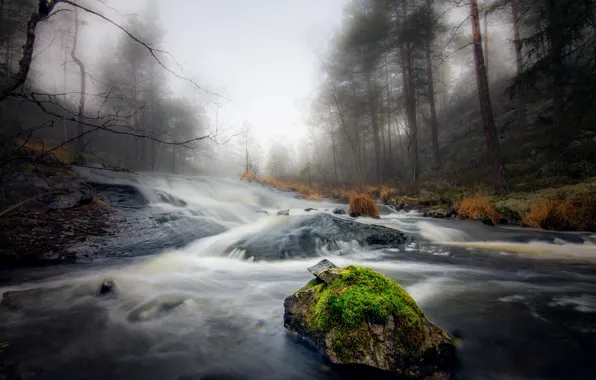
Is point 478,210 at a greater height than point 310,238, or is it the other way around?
point 478,210

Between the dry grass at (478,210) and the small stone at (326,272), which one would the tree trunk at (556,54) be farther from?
the small stone at (326,272)

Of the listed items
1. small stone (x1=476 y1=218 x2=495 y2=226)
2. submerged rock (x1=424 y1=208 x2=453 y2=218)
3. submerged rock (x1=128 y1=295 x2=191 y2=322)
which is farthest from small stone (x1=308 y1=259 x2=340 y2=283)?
submerged rock (x1=424 y1=208 x2=453 y2=218)

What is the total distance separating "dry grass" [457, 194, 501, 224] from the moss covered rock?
7.36 m

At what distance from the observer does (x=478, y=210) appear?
8.31 meters

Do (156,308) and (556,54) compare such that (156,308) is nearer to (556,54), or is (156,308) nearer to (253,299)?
(253,299)

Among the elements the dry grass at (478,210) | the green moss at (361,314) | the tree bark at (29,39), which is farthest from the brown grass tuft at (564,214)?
the tree bark at (29,39)

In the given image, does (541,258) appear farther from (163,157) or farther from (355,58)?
(163,157)

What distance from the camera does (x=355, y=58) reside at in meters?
21.8

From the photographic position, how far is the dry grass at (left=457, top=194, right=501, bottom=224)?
25.7ft

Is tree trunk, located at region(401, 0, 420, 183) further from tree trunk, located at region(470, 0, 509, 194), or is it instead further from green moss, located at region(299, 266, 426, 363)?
green moss, located at region(299, 266, 426, 363)

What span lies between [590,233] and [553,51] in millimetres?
8005

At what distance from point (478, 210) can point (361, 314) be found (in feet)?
27.0

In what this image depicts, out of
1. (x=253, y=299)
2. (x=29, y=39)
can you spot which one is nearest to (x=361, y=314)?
(x=253, y=299)

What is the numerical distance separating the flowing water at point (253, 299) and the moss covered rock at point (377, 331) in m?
0.18
